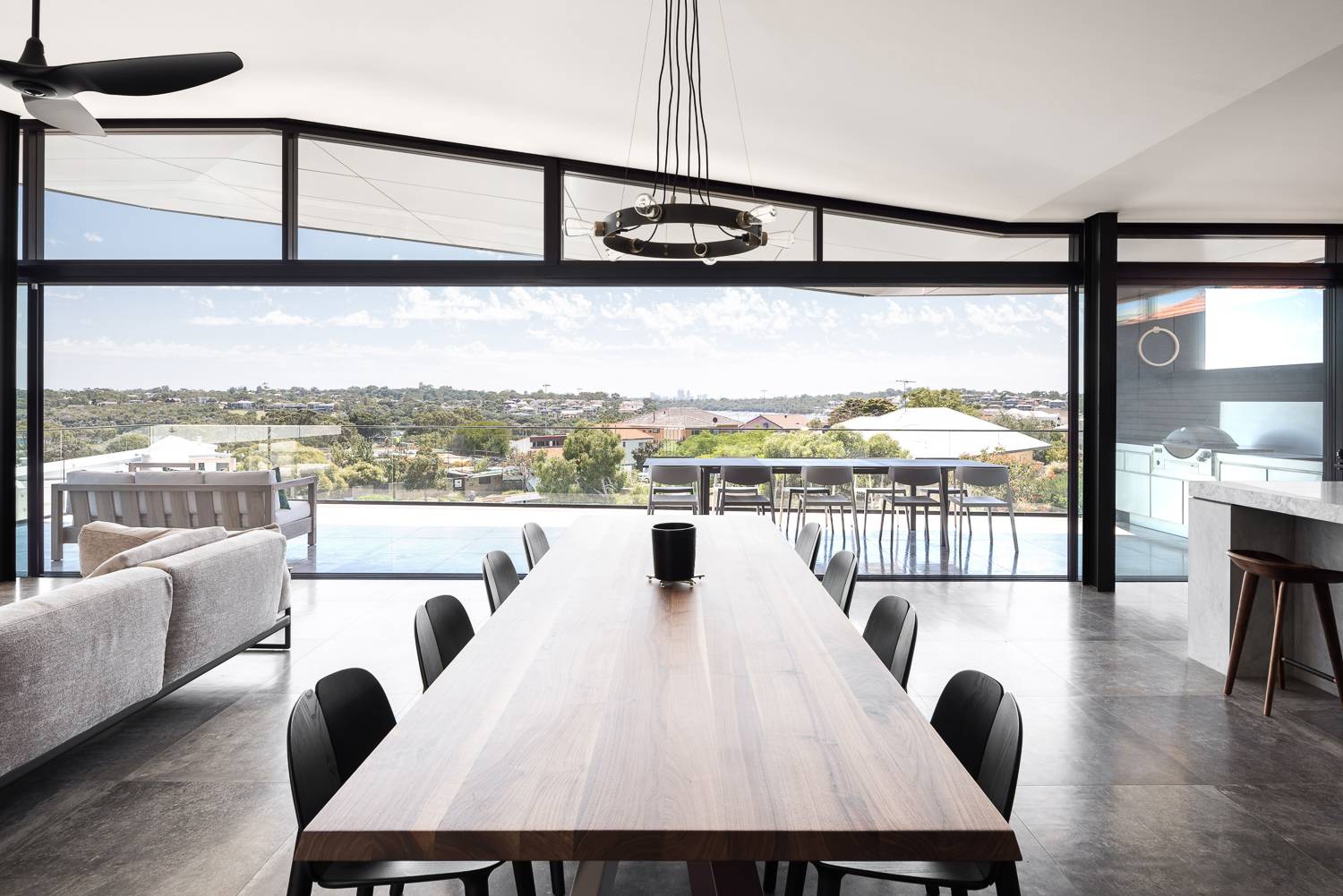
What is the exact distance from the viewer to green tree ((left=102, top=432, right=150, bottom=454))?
5770mm

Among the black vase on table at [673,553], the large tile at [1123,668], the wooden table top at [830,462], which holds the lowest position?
the large tile at [1123,668]

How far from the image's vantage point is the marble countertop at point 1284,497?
3088 millimetres

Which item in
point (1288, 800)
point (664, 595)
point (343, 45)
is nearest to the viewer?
point (664, 595)

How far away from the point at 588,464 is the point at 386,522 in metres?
1.58

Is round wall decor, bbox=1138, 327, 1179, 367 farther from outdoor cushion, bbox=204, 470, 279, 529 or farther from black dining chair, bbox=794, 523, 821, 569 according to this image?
outdoor cushion, bbox=204, 470, 279, 529

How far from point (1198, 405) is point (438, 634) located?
5.59 metres

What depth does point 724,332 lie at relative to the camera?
6.46 m

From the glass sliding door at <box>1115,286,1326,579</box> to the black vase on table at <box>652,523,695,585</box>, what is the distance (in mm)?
4451

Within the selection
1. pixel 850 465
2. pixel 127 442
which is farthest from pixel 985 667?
pixel 127 442

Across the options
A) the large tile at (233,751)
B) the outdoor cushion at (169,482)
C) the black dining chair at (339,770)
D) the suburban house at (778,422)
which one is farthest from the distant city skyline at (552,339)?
the black dining chair at (339,770)

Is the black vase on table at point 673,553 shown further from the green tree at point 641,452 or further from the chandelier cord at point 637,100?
the green tree at point 641,452

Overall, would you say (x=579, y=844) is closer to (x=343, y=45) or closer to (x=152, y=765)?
(x=152, y=765)

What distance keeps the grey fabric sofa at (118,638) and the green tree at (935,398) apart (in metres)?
4.54

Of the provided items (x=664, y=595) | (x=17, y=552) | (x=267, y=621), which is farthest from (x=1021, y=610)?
(x=17, y=552)
